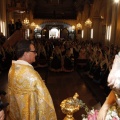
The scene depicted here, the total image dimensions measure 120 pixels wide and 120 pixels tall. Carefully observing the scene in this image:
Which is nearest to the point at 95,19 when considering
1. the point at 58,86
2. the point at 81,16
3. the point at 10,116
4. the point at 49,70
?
the point at 81,16

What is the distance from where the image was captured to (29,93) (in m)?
2.80

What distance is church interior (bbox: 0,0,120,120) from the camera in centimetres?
862

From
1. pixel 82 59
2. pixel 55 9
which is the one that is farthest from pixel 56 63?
pixel 55 9

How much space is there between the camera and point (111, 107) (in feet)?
6.10

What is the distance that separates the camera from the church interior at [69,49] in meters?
8.62

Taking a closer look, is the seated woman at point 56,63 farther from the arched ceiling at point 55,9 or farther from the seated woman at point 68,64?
the arched ceiling at point 55,9

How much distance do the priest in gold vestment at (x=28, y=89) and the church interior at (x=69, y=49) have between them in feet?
2.46

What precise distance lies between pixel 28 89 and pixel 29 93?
57 millimetres

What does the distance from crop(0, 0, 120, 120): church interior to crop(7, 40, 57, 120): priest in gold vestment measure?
750mm

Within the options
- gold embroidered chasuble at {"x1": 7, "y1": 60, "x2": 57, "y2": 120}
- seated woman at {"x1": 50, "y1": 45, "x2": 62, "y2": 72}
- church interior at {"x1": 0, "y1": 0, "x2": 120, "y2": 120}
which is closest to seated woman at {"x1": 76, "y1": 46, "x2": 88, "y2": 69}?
church interior at {"x1": 0, "y1": 0, "x2": 120, "y2": 120}

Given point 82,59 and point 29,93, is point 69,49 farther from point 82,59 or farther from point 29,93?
point 29,93

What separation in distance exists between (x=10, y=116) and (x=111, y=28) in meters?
15.5

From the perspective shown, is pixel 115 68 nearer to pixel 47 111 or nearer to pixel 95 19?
pixel 47 111

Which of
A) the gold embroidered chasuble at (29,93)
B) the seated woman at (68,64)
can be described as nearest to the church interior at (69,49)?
the seated woman at (68,64)
